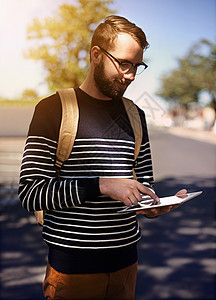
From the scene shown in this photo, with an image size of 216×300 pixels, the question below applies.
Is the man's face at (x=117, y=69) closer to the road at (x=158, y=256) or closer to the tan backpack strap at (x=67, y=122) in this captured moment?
the tan backpack strap at (x=67, y=122)

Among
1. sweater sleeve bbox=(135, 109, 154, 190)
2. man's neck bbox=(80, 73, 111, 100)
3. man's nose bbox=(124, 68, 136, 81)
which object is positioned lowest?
sweater sleeve bbox=(135, 109, 154, 190)

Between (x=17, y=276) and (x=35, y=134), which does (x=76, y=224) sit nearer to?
(x=35, y=134)

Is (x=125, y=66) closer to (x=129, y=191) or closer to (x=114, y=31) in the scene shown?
(x=114, y=31)

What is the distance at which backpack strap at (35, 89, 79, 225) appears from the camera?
38.2 inches

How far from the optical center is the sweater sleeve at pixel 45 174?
914 mm

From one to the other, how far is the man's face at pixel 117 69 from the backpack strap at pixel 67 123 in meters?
0.15

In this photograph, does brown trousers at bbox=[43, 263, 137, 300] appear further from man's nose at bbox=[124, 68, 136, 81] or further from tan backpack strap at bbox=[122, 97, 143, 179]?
man's nose at bbox=[124, 68, 136, 81]

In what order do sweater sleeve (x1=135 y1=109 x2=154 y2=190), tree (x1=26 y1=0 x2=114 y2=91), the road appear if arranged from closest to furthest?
tree (x1=26 y1=0 x2=114 y2=91) → sweater sleeve (x1=135 y1=109 x2=154 y2=190) → the road

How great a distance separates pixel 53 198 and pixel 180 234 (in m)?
4.25

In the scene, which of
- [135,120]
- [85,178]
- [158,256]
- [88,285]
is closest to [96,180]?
[85,178]

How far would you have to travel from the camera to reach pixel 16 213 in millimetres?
5910

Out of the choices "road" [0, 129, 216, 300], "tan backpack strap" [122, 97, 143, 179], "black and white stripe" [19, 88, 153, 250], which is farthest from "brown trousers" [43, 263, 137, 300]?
→ "road" [0, 129, 216, 300]

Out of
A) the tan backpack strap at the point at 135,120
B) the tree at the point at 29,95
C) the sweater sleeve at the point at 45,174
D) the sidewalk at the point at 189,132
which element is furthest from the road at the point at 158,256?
the tree at the point at 29,95

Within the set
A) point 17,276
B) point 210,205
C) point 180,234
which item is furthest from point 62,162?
point 210,205
